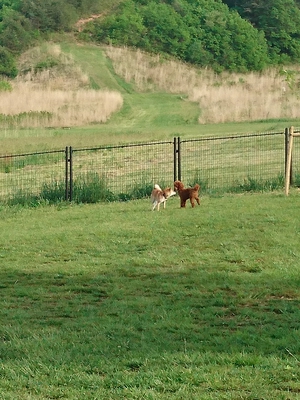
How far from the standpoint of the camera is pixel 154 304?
944 centimetres

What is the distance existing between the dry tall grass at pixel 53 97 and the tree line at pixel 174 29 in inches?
128

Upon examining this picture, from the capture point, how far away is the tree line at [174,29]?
227 feet

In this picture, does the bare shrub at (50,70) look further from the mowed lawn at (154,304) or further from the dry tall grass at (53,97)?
the mowed lawn at (154,304)

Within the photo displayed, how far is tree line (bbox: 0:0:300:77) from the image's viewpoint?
6931cm

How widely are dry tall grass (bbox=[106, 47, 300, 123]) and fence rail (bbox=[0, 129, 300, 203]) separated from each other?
688 inches

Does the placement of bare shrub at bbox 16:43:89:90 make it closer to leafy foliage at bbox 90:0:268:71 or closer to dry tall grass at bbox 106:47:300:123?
dry tall grass at bbox 106:47:300:123

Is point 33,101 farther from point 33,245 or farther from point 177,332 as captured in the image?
point 177,332

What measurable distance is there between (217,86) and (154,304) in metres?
50.1

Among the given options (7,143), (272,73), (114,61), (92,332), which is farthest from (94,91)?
(92,332)

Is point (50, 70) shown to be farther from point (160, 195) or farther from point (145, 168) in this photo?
point (160, 195)

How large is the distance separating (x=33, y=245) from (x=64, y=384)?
24.0ft

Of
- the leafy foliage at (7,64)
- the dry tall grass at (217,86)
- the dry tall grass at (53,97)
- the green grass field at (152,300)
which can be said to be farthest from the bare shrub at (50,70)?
the green grass field at (152,300)

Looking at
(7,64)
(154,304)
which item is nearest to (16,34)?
(7,64)

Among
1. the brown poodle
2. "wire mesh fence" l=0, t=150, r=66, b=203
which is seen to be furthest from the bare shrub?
the brown poodle
